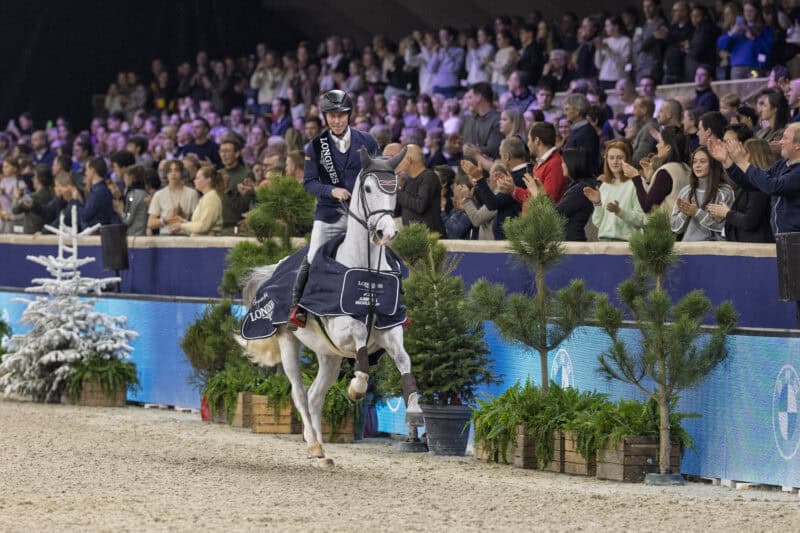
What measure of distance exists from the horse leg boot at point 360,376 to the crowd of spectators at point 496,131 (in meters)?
1.93

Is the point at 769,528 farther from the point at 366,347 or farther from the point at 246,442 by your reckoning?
the point at 246,442

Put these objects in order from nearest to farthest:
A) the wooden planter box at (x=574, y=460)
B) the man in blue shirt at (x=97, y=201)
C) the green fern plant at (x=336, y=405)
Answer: the wooden planter box at (x=574, y=460) < the green fern plant at (x=336, y=405) < the man in blue shirt at (x=97, y=201)

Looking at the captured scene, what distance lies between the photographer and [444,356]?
1127cm

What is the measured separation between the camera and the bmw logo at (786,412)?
9039 millimetres

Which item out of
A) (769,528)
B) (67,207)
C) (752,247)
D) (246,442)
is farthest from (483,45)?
(769,528)

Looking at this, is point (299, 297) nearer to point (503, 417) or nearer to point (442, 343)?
point (442, 343)

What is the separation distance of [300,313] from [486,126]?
266 inches

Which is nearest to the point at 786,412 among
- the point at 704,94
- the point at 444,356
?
the point at 444,356

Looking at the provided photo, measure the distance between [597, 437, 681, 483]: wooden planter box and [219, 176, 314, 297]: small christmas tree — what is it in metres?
4.49

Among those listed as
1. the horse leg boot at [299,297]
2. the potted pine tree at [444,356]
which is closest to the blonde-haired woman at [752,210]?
the potted pine tree at [444,356]

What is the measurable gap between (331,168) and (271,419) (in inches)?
127

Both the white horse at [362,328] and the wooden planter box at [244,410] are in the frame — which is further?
the wooden planter box at [244,410]

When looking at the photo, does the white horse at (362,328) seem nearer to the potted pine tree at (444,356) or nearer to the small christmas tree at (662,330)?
the potted pine tree at (444,356)

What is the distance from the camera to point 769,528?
7555 millimetres
